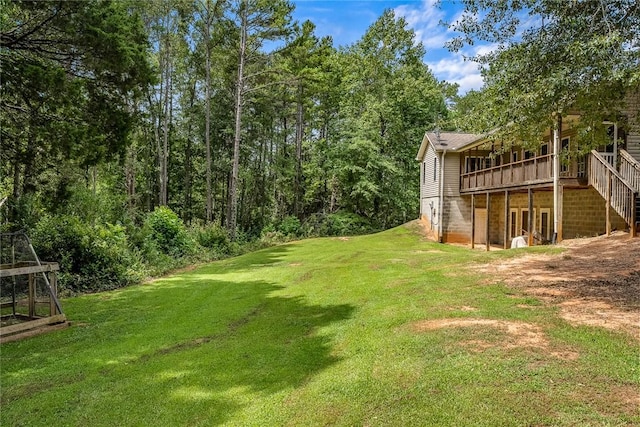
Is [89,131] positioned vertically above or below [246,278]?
above

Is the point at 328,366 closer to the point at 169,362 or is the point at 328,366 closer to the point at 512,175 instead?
the point at 169,362

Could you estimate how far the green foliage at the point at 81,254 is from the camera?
39.9ft

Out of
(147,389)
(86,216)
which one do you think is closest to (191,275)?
(86,216)

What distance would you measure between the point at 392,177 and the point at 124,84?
80.3 feet

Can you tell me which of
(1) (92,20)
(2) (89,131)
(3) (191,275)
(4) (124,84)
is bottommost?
(3) (191,275)

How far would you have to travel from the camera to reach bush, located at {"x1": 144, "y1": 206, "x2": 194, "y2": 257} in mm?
17656

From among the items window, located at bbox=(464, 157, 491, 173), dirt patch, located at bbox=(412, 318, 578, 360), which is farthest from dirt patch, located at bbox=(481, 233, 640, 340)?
window, located at bbox=(464, 157, 491, 173)

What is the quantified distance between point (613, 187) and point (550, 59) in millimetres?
6496

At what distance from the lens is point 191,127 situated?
32094 mm

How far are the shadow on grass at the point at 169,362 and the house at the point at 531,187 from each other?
24.4 ft

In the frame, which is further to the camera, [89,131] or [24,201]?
[24,201]

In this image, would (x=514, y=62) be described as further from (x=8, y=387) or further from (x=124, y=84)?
(x=8, y=387)

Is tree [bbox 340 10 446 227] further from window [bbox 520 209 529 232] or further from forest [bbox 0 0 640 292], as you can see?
window [bbox 520 209 529 232]

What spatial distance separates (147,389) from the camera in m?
4.91
